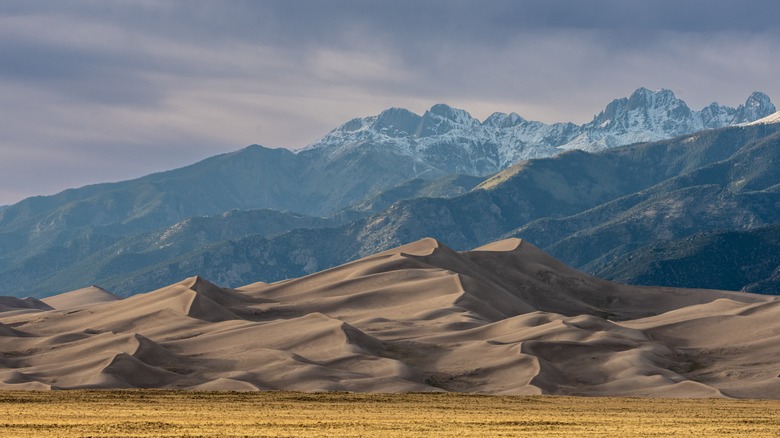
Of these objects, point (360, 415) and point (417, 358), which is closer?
point (360, 415)

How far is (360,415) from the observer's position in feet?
272

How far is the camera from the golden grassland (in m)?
67.4

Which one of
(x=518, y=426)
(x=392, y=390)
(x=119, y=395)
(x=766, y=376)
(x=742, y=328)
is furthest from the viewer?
(x=742, y=328)

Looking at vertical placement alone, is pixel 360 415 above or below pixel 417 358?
above

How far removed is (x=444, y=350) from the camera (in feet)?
568

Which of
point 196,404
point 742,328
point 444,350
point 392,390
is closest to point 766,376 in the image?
point 742,328

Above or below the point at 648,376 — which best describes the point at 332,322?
above

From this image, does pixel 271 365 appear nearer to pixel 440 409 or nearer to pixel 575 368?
pixel 575 368

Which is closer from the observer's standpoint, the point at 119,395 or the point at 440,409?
the point at 440,409

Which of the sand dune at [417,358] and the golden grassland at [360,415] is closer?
the golden grassland at [360,415]

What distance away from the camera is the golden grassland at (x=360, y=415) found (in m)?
67.4

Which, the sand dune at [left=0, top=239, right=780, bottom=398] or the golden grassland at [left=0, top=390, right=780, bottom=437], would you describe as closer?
the golden grassland at [left=0, top=390, right=780, bottom=437]

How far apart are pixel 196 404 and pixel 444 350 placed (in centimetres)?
→ 8333

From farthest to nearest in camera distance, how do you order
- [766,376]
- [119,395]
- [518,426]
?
[766,376], [119,395], [518,426]
